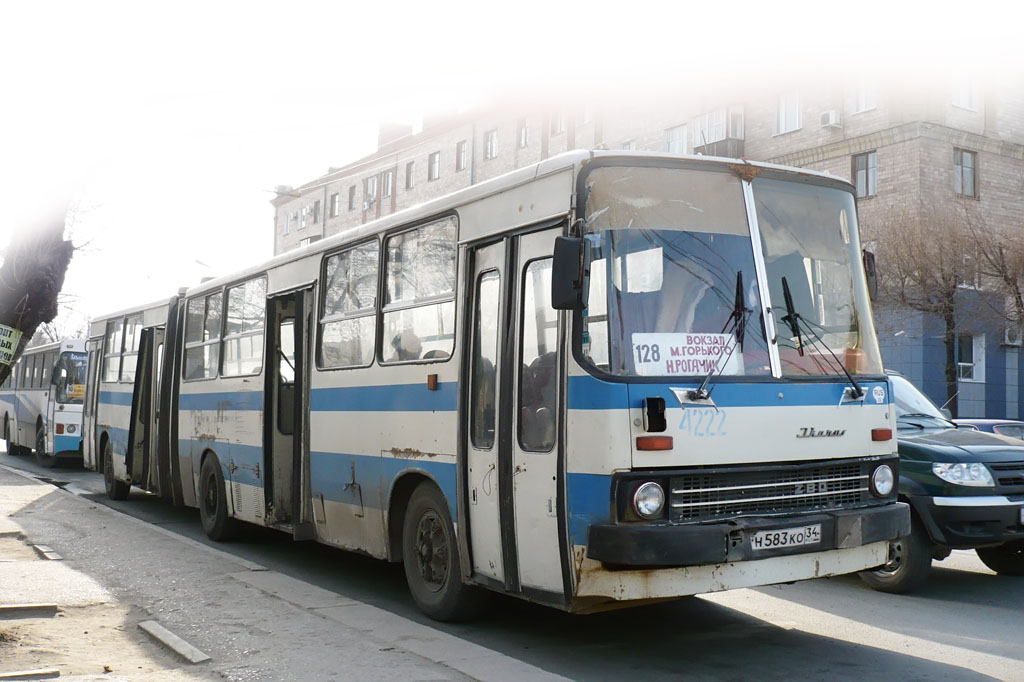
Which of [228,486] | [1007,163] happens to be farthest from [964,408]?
[228,486]

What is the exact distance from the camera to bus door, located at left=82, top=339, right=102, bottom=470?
18.1 m

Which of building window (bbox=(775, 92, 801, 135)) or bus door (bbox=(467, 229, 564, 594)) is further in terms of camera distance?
building window (bbox=(775, 92, 801, 135))

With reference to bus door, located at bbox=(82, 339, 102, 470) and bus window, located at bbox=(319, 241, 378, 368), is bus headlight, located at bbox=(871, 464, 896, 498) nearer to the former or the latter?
bus window, located at bbox=(319, 241, 378, 368)

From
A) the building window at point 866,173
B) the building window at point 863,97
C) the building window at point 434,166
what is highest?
the building window at point 434,166

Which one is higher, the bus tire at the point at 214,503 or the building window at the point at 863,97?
the building window at the point at 863,97

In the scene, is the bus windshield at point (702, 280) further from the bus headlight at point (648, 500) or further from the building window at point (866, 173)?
the building window at point (866, 173)

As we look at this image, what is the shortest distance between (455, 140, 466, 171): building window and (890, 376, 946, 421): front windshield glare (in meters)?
43.7

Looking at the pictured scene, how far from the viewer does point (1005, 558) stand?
388 inches

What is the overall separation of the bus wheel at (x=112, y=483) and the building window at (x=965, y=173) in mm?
24555

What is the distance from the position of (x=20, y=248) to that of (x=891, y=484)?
6.11 meters

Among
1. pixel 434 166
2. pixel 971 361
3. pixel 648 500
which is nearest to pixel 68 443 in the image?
pixel 648 500

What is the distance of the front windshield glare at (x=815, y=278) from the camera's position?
6684 mm

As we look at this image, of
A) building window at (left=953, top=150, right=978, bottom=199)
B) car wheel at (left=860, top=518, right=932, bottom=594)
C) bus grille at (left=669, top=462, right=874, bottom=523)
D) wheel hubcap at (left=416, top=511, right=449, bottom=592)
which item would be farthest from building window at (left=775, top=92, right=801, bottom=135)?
bus grille at (left=669, top=462, right=874, bottom=523)

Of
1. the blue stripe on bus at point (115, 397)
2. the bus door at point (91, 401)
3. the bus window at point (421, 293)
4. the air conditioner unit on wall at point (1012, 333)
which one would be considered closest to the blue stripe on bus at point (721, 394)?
the bus window at point (421, 293)
